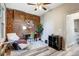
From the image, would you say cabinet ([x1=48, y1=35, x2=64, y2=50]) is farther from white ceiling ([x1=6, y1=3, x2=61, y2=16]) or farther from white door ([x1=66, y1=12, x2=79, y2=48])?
white ceiling ([x1=6, y1=3, x2=61, y2=16])

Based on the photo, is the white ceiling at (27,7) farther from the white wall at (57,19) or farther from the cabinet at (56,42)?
the cabinet at (56,42)

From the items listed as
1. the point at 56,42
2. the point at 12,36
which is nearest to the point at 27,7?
the point at 12,36

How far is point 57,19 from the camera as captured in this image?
2215mm

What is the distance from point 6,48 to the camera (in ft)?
7.01

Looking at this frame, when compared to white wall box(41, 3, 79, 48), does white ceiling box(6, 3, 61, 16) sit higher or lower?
higher

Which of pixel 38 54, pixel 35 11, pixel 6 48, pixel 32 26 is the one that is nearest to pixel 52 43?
pixel 38 54

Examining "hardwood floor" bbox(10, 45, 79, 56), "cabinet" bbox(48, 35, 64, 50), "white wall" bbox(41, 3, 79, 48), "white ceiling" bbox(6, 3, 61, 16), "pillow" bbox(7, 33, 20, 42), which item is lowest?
"hardwood floor" bbox(10, 45, 79, 56)

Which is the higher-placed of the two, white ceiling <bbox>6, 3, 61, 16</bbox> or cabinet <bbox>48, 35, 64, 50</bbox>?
white ceiling <bbox>6, 3, 61, 16</bbox>

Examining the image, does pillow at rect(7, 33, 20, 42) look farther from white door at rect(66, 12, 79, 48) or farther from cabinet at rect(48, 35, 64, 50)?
white door at rect(66, 12, 79, 48)

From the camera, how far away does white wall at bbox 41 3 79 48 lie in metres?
2.17

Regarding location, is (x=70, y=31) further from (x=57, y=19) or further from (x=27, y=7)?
(x=27, y=7)

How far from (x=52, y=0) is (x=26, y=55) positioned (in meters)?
1.03

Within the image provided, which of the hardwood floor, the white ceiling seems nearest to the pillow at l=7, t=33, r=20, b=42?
the hardwood floor

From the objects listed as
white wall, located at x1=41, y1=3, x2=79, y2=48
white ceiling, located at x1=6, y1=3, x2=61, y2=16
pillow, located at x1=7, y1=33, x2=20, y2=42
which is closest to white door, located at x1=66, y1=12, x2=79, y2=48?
white wall, located at x1=41, y1=3, x2=79, y2=48
